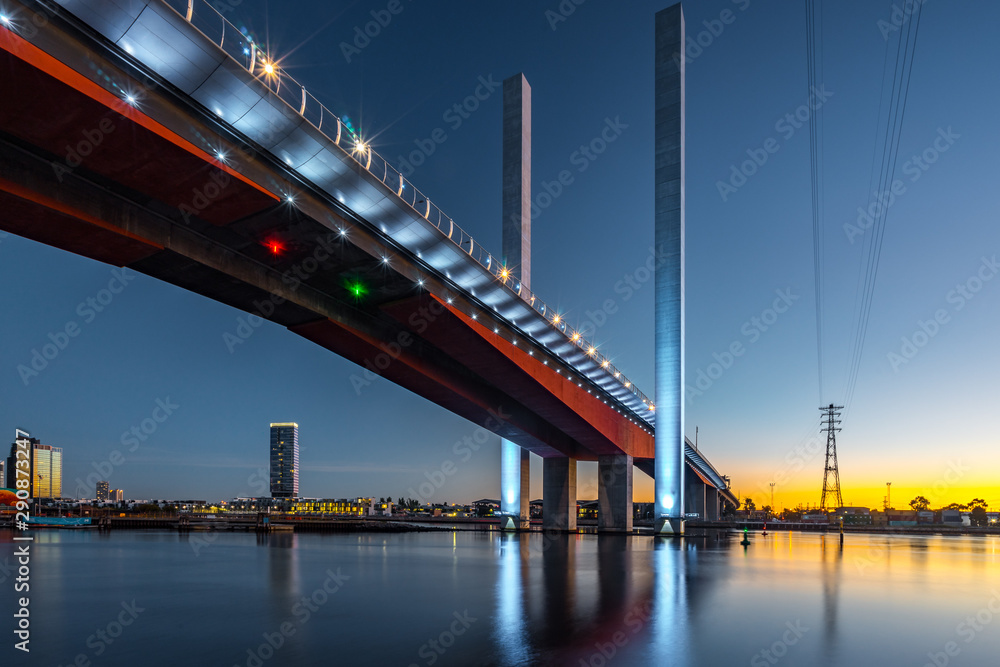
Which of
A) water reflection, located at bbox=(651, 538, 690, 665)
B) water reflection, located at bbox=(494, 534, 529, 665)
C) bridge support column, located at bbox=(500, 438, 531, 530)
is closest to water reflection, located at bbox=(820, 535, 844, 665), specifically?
water reflection, located at bbox=(651, 538, 690, 665)

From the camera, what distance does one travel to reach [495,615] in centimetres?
1448

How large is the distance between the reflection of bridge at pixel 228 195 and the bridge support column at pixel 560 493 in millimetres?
29892

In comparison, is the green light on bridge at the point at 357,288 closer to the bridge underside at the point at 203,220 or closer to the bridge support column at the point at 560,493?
the bridge underside at the point at 203,220

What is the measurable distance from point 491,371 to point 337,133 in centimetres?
2407

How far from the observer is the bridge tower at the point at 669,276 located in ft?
202

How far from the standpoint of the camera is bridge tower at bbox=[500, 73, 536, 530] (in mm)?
71562

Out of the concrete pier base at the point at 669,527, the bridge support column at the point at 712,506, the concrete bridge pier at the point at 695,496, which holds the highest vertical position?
the concrete pier base at the point at 669,527

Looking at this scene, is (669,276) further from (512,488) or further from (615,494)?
(512,488)

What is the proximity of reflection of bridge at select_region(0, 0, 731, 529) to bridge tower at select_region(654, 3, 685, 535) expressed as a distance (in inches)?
817

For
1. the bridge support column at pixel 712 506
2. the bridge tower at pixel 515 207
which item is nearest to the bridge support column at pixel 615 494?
the bridge tower at pixel 515 207

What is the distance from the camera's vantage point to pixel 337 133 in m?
24.0

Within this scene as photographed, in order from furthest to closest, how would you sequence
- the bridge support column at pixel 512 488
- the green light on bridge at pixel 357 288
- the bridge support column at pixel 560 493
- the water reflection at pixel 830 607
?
the bridge support column at pixel 512 488
the bridge support column at pixel 560 493
the green light on bridge at pixel 357 288
the water reflection at pixel 830 607

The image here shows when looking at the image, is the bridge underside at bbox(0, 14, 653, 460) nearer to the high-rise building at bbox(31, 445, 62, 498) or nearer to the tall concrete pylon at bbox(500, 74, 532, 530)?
the tall concrete pylon at bbox(500, 74, 532, 530)

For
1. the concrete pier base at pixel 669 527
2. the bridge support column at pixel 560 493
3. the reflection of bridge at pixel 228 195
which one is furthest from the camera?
the bridge support column at pixel 560 493
